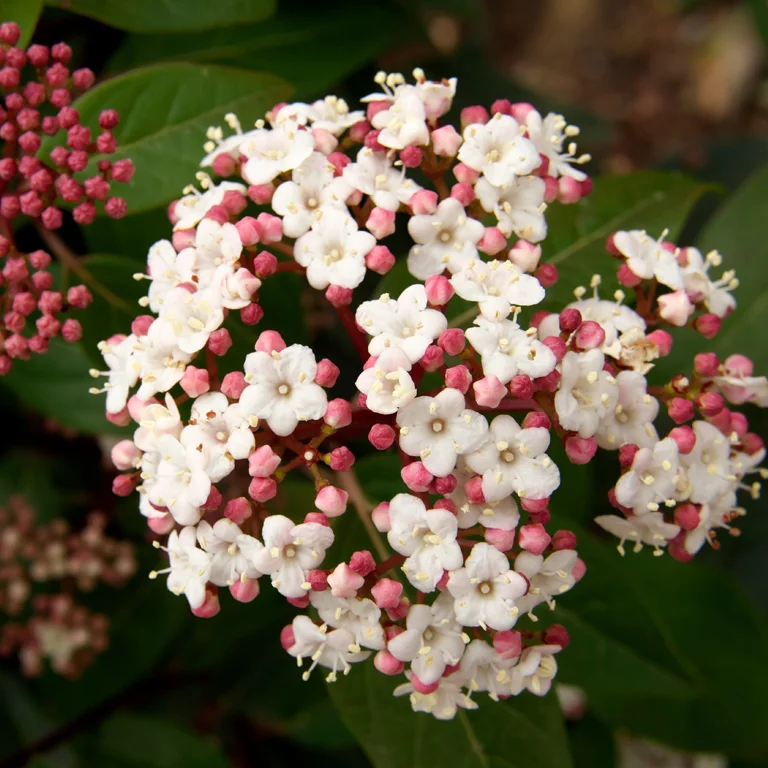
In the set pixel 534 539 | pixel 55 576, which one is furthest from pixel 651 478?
pixel 55 576

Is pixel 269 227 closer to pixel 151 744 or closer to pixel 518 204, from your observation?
pixel 518 204

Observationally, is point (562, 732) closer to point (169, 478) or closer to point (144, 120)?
point (169, 478)

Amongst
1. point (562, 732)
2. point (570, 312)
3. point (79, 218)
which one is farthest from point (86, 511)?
point (570, 312)

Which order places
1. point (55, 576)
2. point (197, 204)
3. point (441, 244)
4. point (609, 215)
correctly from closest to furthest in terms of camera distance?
point (441, 244) → point (197, 204) → point (609, 215) → point (55, 576)

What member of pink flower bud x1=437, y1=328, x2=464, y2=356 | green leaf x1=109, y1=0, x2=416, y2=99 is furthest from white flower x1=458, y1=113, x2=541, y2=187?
green leaf x1=109, y1=0, x2=416, y2=99

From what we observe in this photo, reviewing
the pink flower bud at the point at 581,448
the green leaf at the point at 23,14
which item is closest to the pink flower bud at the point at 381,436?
the pink flower bud at the point at 581,448

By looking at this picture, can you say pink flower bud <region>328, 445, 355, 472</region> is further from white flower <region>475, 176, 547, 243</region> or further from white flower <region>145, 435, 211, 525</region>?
white flower <region>475, 176, 547, 243</region>

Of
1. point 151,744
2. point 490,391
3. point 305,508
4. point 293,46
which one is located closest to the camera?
point 490,391
